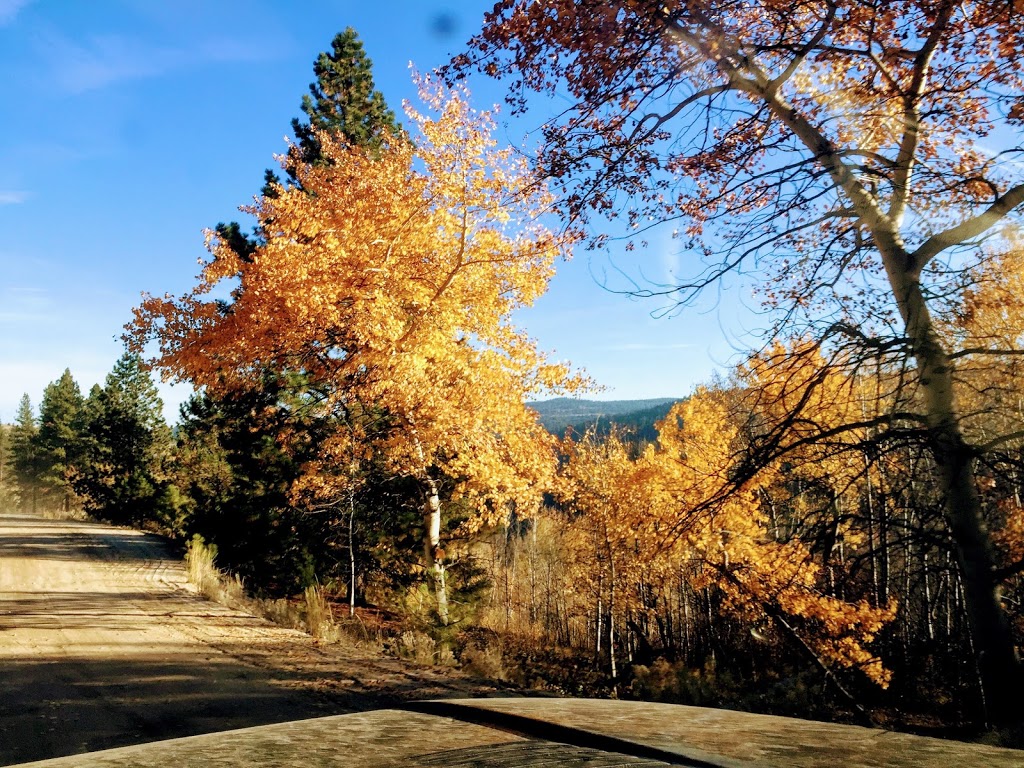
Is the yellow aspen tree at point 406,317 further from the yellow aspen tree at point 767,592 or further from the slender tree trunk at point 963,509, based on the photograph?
the slender tree trunk at point 963,509

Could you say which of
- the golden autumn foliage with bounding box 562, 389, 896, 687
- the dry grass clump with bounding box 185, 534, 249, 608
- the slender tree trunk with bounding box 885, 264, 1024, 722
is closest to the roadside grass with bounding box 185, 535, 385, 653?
the dry grass clump with bounding box 185, 534, 249, 608

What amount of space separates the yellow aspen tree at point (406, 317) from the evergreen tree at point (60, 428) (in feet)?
194

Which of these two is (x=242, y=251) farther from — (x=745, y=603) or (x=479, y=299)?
(x=745, y=603)

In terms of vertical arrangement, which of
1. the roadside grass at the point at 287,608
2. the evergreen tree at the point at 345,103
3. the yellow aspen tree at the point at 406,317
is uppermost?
the evergreen tree at the point at 345,103

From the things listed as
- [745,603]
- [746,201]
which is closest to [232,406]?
[745,603]

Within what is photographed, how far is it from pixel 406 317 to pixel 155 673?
8329mm

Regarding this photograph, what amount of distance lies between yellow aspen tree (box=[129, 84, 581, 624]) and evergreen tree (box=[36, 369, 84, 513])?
59.0 metres

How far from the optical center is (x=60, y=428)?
6469cm

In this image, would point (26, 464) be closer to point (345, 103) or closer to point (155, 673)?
point (345, 103)

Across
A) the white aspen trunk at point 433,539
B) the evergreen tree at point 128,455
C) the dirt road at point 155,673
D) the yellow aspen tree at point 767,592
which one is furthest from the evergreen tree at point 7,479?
the yellow aspen tree at point 767,592

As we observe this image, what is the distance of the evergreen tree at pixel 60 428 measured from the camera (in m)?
64.4

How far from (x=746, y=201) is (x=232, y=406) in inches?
638

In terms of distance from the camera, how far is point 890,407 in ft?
19.2

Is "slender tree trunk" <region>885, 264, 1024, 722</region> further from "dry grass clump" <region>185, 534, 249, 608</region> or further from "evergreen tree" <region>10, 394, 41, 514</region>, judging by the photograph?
"evergreen tree" <region>10, 394, 41, 514</region>
